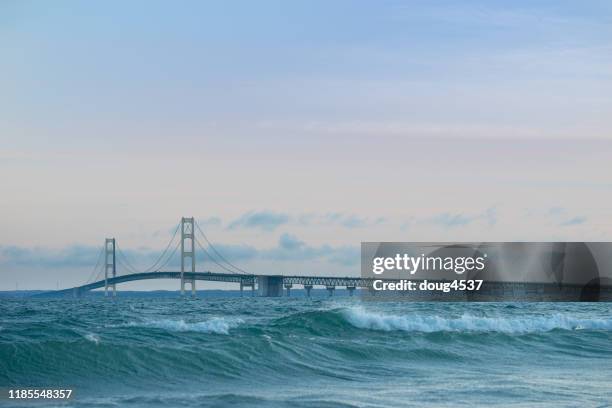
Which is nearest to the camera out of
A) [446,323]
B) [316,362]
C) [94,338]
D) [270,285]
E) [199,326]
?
[316,362]

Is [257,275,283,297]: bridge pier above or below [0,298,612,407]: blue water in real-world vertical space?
above

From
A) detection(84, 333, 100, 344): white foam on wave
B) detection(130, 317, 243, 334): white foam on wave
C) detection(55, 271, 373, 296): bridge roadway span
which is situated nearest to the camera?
detection(84, 333, 100, 344): white foam on wave

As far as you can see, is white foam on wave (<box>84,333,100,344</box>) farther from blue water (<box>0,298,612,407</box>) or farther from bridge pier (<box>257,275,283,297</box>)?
bridge pier (<box>257,275,283,297</box>)

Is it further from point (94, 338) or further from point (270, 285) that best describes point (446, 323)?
point (270, 285)

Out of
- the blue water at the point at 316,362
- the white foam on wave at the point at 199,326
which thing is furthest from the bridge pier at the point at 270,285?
the white foam on wave at the point at 199,326

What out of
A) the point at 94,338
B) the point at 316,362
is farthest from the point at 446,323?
the point at 94,338

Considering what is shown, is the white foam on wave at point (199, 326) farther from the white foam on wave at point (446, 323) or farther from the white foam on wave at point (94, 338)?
the white foam on wave at point (446, 323)

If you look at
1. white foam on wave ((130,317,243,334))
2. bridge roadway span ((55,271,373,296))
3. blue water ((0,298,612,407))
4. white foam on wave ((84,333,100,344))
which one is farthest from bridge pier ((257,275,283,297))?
white foam on wave ((84,333,100,344))
